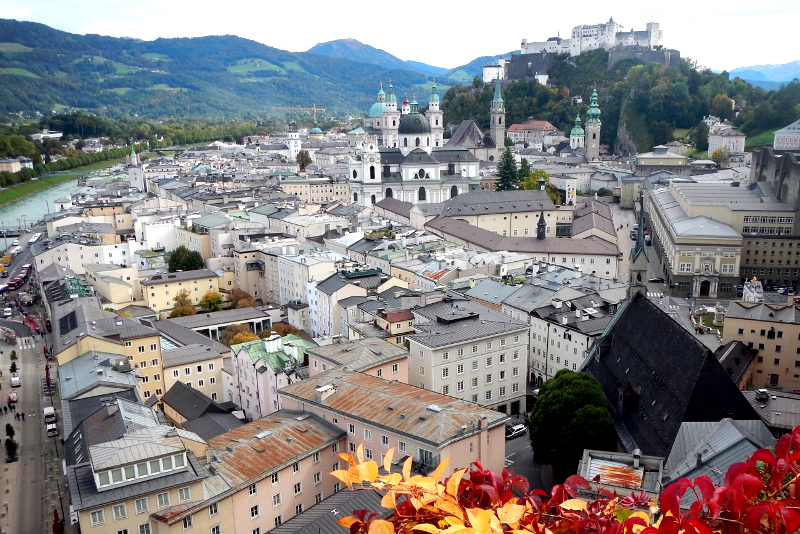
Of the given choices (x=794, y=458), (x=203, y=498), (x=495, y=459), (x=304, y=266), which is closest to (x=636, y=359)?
(x=495, y=459)

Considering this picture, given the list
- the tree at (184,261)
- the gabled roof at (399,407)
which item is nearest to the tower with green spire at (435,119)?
the tree at (184,261)

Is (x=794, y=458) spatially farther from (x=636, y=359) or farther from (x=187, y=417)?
(x=187, y=417)

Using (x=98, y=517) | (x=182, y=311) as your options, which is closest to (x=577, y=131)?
(x=182, y=311)

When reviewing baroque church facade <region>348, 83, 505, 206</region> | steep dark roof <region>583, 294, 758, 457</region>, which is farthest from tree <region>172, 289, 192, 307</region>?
baroque church facade <region>348, 83, 505, 206</region>

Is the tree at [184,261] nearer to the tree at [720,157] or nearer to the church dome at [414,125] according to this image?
the church dome at [414,125]

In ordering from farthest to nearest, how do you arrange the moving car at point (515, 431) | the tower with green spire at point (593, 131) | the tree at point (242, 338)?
the tower with green spire at point (593, 131), the tree at point (242, 338), the moving car at point (515, 431)

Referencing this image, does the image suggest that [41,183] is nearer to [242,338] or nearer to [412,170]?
[412,170]
